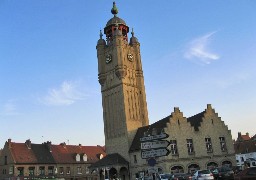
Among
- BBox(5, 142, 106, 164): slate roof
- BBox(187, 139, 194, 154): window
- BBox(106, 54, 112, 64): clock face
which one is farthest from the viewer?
BBox(5, 142, 106, 164): slate roof

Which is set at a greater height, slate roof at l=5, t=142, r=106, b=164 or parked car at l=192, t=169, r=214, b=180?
slate roof at l=5, t=142, r=106, b=164

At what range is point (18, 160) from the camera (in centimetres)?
6775

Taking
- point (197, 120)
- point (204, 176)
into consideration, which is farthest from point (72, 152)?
point (204, 176)

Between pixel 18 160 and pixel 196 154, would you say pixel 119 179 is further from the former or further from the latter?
pixel 18 160

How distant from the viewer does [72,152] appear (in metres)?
80.5

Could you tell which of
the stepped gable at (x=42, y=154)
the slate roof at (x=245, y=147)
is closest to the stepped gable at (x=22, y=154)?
the stepped gable at (x=42, y=154)

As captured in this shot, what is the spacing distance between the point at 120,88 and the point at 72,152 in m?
25.4

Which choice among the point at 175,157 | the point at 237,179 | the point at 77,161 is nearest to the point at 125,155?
the point at 175,157

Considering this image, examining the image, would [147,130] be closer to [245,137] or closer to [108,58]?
[108,58]

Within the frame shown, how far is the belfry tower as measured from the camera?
2472 inches

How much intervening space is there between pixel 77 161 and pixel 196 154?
32869mm

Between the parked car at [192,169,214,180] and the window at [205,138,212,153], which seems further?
the window at [205,138,212,153]

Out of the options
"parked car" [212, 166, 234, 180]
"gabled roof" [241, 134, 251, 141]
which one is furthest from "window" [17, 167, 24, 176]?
"gabled roof" [241, 134, 251, 141]

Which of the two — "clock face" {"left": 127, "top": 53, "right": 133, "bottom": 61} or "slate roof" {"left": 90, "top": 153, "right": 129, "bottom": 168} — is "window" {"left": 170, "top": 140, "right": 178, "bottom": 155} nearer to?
"slate roof" {"left": 90, "top": 153, "right": 129, "bottom": 168}
